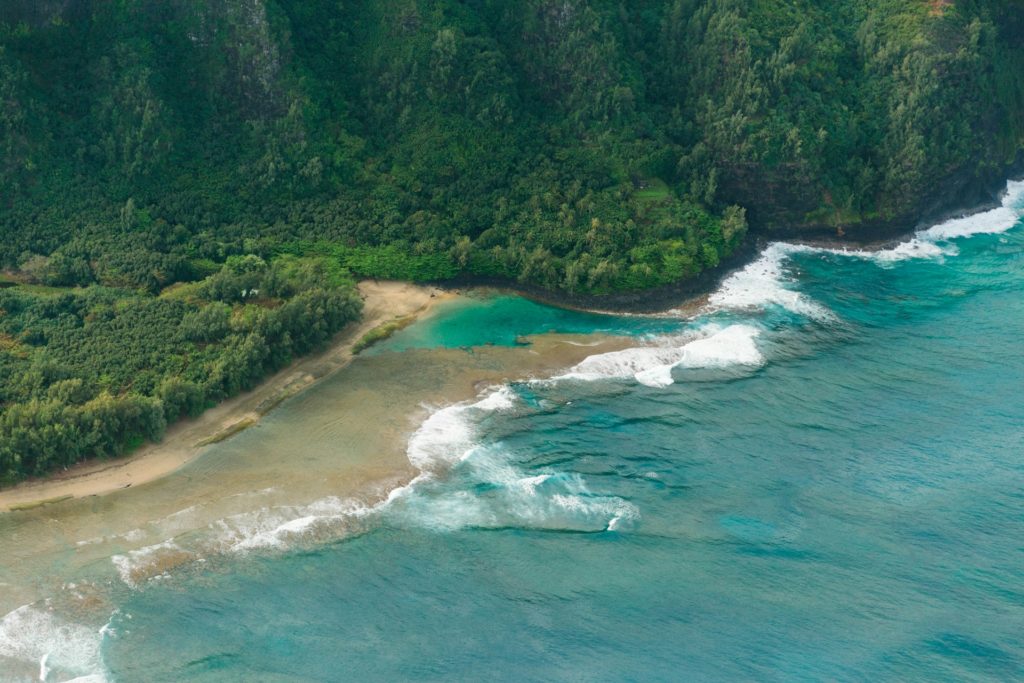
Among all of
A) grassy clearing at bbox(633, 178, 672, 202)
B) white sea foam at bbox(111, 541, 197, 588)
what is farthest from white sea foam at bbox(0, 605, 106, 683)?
grassy clearing at bbox(633, 178, 672, 202)

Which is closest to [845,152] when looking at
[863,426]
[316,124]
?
[863,426]

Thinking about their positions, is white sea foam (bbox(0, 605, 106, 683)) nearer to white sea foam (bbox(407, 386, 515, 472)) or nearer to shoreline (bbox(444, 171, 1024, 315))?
white sea foam (bbox(407, 386, 515, 472))

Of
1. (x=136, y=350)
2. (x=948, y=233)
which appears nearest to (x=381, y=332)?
(x=136, y=350)

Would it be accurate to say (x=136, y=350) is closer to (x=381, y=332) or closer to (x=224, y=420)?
(x=224, y=420)

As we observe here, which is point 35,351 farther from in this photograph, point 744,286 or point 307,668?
point 744,286

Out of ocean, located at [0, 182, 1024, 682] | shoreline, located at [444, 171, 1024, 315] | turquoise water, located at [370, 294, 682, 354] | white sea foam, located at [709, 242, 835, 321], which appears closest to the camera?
ocean, located at [0, 182, 1024, 682]
